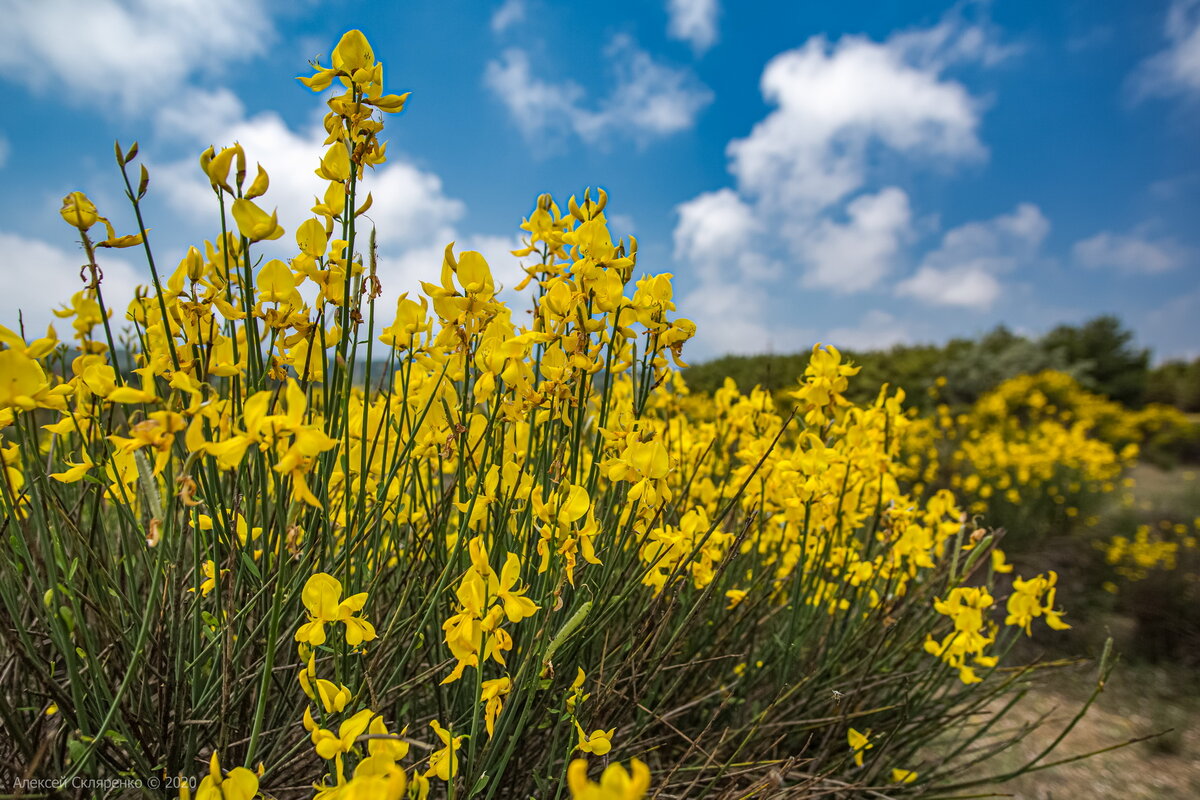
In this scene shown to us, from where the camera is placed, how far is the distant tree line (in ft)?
37.6

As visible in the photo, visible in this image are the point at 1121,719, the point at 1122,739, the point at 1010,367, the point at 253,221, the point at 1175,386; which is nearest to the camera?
the point at 253,221

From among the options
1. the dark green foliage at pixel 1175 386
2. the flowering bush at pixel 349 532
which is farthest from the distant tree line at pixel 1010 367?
the flowering bush at pixel 349 532

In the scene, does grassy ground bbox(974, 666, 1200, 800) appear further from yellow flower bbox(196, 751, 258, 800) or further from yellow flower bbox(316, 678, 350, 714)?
yellow flower bbox(196, 751, 258, 800)

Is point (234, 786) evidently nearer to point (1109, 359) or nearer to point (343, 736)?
point (343, 736)

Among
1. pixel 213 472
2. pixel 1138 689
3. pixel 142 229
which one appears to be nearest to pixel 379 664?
pixel 213 472

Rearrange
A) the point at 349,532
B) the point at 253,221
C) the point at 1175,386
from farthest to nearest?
the point at 1175,386, the point at 349,532, the point at 253,221

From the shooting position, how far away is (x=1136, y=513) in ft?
21.1

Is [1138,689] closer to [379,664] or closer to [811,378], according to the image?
[811,378]

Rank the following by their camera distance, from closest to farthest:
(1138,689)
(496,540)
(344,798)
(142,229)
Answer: (344,798) → (142,229) → (496,540) → (1138,689)

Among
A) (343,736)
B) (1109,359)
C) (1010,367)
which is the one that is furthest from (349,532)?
(1109,359)

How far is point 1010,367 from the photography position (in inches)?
526

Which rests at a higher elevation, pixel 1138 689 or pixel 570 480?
pixel 570 480

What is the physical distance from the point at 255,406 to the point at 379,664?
789 millimetres

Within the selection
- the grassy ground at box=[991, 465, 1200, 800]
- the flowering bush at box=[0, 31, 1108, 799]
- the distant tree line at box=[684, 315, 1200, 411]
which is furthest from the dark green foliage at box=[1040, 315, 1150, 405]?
the flowering bush at box=[0, 31, 1108, 799]
